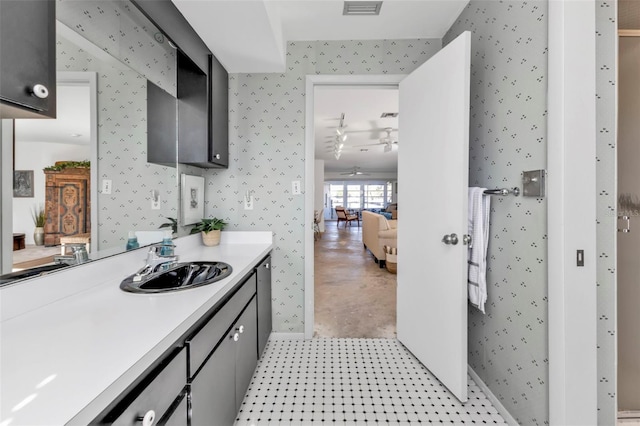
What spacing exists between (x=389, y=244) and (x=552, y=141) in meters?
3.59

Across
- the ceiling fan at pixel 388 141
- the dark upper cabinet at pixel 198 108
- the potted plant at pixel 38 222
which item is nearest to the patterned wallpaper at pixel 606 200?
the dark upper cabinet at pixel 198 108

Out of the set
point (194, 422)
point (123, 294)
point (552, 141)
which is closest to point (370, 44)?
point (552, 141)

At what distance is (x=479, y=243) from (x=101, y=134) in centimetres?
199

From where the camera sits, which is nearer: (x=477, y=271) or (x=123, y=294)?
(x=123, y=294)

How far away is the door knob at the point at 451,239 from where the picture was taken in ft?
5.24

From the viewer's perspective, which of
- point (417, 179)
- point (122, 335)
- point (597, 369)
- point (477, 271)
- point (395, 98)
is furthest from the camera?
point (395, 98)

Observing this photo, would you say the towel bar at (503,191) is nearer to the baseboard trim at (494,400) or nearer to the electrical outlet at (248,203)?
the baseboard trim at (494,400)

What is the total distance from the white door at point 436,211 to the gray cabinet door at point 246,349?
1.13 metres

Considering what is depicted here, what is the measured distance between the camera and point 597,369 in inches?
46.6

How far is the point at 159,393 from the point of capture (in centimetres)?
75

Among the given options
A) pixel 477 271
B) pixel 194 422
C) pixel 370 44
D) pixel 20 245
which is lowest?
pixel 194 422

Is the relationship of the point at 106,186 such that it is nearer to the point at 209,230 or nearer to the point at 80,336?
the point at 80,336

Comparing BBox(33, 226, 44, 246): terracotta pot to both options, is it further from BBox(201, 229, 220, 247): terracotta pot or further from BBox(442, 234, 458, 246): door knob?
BBox(442, 234, 458, 246): door knob

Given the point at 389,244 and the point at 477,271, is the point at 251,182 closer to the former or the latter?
the point at 477,271
